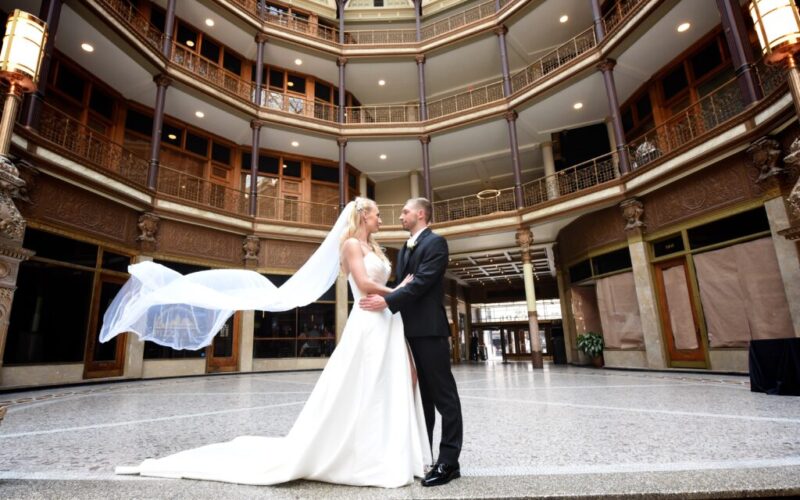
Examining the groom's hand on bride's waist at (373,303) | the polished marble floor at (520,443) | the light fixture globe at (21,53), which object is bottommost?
the polished marble floor at (520,443)

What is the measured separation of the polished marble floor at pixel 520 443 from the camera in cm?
206

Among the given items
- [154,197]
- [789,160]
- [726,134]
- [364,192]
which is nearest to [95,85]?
[154,197]

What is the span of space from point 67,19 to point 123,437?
1064 cm

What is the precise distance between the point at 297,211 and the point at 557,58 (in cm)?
1080

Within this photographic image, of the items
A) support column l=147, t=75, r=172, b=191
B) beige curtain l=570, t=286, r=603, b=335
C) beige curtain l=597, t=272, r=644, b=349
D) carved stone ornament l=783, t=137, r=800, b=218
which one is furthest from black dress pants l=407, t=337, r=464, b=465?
beige curtain l=570, t=286, r=603, b=335

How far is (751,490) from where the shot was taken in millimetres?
1915

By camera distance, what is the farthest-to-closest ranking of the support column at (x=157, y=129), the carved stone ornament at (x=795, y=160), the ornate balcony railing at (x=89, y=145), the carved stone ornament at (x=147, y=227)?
the support column at (x=157, y=129)
the carved stone ornament at (x=147, y=227)
the ornate balcony railing at (x=89, y=145)
the carved stone ornament at (x=795, y=160)

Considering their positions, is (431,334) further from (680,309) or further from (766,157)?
(680,309)

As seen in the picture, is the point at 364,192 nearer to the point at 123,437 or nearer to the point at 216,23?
the point at 216,23

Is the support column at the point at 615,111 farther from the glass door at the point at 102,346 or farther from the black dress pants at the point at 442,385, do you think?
the glass door at the point at 102,346

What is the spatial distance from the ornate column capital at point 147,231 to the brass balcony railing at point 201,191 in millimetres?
1720

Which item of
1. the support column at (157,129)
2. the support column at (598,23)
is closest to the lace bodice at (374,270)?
the support column at (157,129)

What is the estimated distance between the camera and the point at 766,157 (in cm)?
734

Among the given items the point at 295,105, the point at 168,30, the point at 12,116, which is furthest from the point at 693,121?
the point at 168,30
